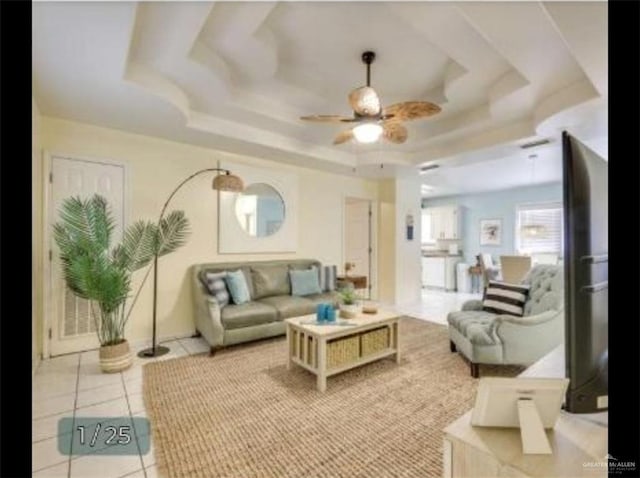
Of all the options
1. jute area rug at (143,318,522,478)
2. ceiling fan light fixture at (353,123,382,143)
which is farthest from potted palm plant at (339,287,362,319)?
ceiling fan light fixture at (353,123,382,143)

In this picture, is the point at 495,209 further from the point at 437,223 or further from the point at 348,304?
the point at 348,304

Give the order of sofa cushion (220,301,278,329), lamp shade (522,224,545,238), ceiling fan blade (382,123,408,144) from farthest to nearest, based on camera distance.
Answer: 1. lamp shade (522,224,545,238)
2. sofa cushion (220,301,278,329)
3. ceiling fan blade (382,123,408,144)

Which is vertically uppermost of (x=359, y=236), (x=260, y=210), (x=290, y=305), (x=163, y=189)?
(x=163, y=189)

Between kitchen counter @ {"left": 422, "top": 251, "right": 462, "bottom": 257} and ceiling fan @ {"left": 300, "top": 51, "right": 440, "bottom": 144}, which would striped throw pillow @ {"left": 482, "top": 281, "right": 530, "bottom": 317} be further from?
kitchen counter @ {"left": 422, "top": 251, "right": 462, "bottom": 257}

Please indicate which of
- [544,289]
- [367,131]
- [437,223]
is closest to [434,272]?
[437,223]

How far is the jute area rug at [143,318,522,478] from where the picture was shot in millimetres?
1720

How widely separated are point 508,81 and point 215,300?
365 cm

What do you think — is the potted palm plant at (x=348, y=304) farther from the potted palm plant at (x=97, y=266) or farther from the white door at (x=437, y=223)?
the white door at (x=437, y=223)

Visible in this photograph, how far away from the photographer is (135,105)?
296 cm

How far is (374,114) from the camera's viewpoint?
8.65 ft

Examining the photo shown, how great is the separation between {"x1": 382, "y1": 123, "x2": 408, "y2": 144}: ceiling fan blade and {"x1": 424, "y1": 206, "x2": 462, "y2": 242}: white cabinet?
19.4 feet

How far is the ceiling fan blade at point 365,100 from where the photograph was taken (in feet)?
7.93

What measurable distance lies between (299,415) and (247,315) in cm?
145

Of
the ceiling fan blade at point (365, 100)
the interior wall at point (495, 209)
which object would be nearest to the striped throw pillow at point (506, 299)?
the ceiling fan blade at point (365, 100)
